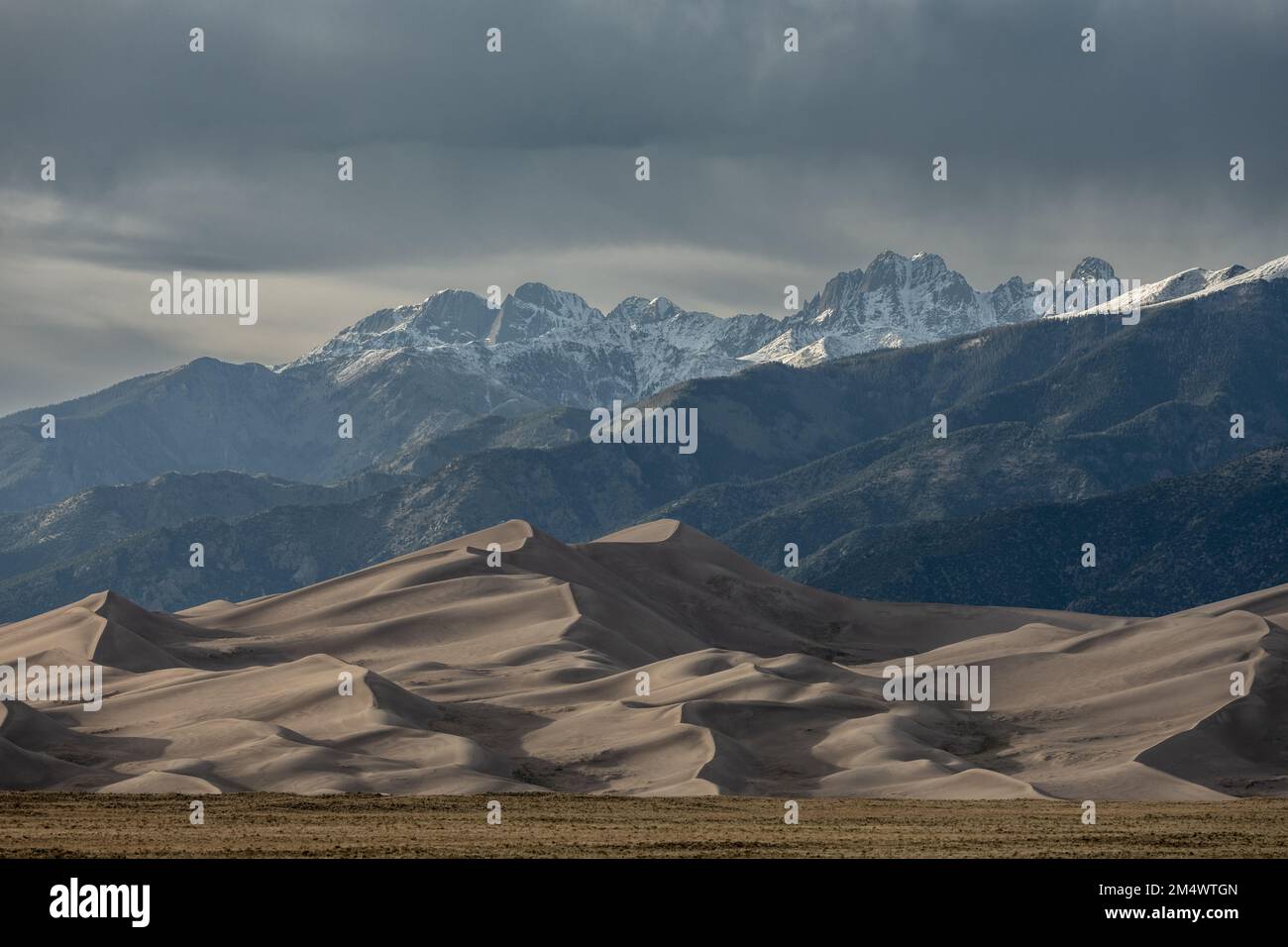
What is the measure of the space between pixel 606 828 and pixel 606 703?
6921cm

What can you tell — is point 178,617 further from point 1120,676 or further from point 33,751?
point 1120,676

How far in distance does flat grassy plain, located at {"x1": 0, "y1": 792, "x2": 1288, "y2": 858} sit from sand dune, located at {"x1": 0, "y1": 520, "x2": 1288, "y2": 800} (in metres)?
19.3

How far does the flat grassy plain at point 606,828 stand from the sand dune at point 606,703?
19.3 meters

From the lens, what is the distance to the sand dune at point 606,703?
10381cm

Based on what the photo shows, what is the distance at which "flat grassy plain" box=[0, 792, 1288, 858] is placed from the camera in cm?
4878

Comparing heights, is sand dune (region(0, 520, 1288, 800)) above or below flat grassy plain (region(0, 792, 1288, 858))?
above

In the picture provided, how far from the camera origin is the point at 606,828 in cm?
6109

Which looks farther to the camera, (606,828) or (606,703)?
(606,703)

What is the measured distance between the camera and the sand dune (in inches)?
4087

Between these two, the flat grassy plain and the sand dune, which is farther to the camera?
the sand dune
